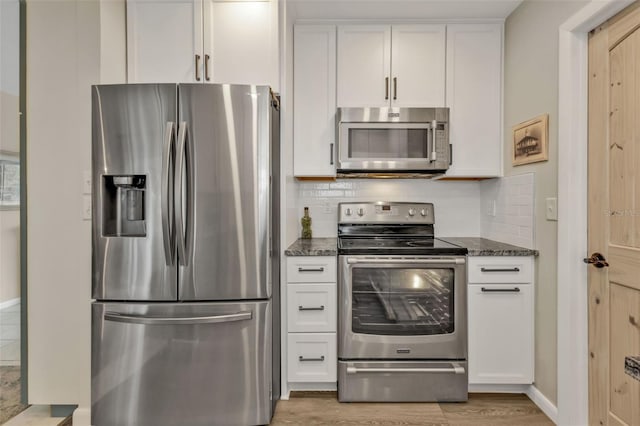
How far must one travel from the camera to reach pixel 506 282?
211 centimetres

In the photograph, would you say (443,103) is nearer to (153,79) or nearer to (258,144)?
(258,144)

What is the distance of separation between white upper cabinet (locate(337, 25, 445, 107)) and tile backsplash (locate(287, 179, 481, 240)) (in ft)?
2.10

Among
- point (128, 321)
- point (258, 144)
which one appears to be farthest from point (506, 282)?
point (128, 321)

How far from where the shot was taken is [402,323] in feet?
6.99

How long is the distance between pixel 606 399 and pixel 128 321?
2.35 metres

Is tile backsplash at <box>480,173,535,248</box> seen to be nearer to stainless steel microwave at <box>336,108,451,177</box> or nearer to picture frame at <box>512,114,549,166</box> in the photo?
picture frame at <box>512,114,549,166</box>

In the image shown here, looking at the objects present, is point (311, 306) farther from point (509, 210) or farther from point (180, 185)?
point (509, 210)

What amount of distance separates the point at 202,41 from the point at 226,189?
3.27 ft

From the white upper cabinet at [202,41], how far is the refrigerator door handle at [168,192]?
0.56 m

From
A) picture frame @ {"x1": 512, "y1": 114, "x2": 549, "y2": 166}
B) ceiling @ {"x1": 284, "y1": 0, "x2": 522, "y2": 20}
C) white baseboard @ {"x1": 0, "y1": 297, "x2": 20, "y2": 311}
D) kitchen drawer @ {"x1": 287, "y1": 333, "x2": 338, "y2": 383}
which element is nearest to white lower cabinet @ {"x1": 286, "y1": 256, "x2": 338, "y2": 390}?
kitchen drawer @ {"x1": 287, "y1": 333, "x2": 338, "y2": 383}

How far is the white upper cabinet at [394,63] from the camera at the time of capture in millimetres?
2459

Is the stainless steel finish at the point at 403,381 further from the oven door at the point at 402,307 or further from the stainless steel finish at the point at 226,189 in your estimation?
the stainless steel finish at the point at 226,189

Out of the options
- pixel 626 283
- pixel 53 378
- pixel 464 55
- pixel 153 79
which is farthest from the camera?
pixel 464 55

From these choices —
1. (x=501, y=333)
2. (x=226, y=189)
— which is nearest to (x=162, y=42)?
(x=226, y=189)
